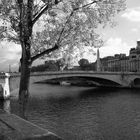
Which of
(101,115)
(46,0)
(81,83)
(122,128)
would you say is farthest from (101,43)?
(81,83)

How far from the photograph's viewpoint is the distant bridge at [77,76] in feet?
139

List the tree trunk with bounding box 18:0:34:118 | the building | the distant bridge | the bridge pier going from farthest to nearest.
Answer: the building → the distant bridge → the bridge pier → the tree trunk with bounding box 18:0:34:118

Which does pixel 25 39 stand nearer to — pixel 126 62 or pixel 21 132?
pixel 21 132

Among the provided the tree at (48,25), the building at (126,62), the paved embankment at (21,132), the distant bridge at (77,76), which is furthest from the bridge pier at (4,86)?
the building at (126,62)

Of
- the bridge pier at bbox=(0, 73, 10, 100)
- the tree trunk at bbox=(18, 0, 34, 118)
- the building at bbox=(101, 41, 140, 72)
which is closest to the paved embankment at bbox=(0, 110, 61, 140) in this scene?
the tree trunk at bbox=(18, 0, 34, 118)

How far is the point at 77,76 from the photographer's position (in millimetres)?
60344

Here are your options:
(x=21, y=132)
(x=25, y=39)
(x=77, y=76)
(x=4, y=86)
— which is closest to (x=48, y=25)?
(x=25, y=39)

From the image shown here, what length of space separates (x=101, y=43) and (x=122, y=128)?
1076 centimetres

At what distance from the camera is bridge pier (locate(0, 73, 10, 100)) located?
40.4m

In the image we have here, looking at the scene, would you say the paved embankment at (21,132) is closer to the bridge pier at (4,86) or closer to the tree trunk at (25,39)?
the tree trunk at (25,39)

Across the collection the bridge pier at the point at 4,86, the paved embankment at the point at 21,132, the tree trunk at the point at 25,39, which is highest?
the tree trunk at the point at 25,39

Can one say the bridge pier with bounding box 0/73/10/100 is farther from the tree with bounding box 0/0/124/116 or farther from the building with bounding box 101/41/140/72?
the building with bounding box 101/41/140/72

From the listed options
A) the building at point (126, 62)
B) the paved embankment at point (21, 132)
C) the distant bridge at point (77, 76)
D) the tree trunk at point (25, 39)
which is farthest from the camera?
the building at point (126, 62)

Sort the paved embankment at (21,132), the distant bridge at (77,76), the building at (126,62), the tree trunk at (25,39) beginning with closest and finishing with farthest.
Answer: the paved embankment at (21,132), the tree trunk at (25,39), the distant bridge at (77,76), the building at (126,62)
